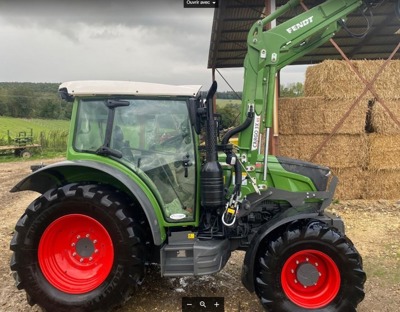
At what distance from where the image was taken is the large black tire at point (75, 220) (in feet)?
9.76

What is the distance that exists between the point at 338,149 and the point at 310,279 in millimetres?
4427

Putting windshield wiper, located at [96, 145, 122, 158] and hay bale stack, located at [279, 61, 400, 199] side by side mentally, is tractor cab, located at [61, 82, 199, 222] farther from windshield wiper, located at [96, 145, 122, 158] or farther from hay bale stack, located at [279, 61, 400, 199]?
hay bale stack, located at [279, 61, 400, 199]

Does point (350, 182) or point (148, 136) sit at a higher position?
point (148, 136)

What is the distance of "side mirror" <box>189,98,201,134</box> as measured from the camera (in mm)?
3008

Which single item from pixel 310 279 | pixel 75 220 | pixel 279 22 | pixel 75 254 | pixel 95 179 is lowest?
pixel 310 279

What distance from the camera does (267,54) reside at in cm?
327

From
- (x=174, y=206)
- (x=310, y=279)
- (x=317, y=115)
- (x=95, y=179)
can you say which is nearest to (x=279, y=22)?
(x=317, y=115)

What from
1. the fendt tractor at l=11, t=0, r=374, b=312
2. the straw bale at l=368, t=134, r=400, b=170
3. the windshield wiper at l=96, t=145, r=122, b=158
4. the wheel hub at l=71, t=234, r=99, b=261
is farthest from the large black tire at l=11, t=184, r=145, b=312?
the straw bale at l=368, t=134, r=400, b=170

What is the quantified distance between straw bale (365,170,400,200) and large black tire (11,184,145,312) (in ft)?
18.1

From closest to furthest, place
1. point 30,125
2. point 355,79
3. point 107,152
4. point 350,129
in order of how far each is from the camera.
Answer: point 107,152
point 355,79
point 350,129
point 30,125

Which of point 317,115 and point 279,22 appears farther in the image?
point 279,22

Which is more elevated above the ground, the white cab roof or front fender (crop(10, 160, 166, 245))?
the white cab roof

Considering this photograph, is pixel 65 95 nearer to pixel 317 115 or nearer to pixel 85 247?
pixel 85 247

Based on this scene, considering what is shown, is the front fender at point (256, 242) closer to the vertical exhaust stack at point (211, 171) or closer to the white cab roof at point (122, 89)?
the vertical exhaust stack at point (211, 171)
